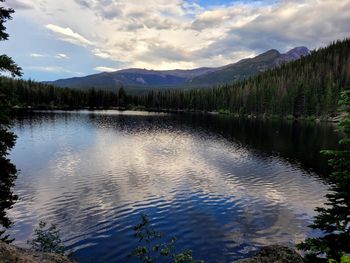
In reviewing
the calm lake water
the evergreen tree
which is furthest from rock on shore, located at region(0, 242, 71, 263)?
the calm lake water

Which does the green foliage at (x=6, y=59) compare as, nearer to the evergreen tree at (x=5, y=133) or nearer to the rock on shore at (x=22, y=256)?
the evergreen tree at (x=5, y=133)

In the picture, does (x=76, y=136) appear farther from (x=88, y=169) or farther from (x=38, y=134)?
(x=88, y=169)

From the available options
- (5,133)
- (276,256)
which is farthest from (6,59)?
(276,256)

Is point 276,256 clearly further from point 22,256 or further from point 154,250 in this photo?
point 22,256

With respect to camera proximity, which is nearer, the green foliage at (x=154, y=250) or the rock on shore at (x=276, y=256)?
the green foliage at (x=154, y=250)

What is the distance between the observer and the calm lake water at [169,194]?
104ft

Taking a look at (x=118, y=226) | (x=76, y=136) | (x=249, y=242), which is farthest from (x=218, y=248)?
(x=76, y=136)

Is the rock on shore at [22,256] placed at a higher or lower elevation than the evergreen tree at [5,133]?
lower

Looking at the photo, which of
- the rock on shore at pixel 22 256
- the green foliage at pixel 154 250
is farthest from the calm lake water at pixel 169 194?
the rock on shore at pixel 22 256

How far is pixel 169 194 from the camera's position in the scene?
45969 millimetres

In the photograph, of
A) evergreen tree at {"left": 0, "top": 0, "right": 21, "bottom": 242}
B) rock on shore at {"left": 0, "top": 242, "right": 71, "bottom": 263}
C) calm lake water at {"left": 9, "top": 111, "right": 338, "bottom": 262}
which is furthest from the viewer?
calm lake water at {"left": 9, "top": 111, "right": 338, "bottom": 262}

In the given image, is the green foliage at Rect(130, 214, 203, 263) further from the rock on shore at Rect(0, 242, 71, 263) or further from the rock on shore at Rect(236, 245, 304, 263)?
the rock on shore at Rect(0, 242, 71, 263)

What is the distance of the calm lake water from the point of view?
3177 centimetres

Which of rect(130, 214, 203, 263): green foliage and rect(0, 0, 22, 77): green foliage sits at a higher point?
rect(0, 0, 22, 77): green foliage
